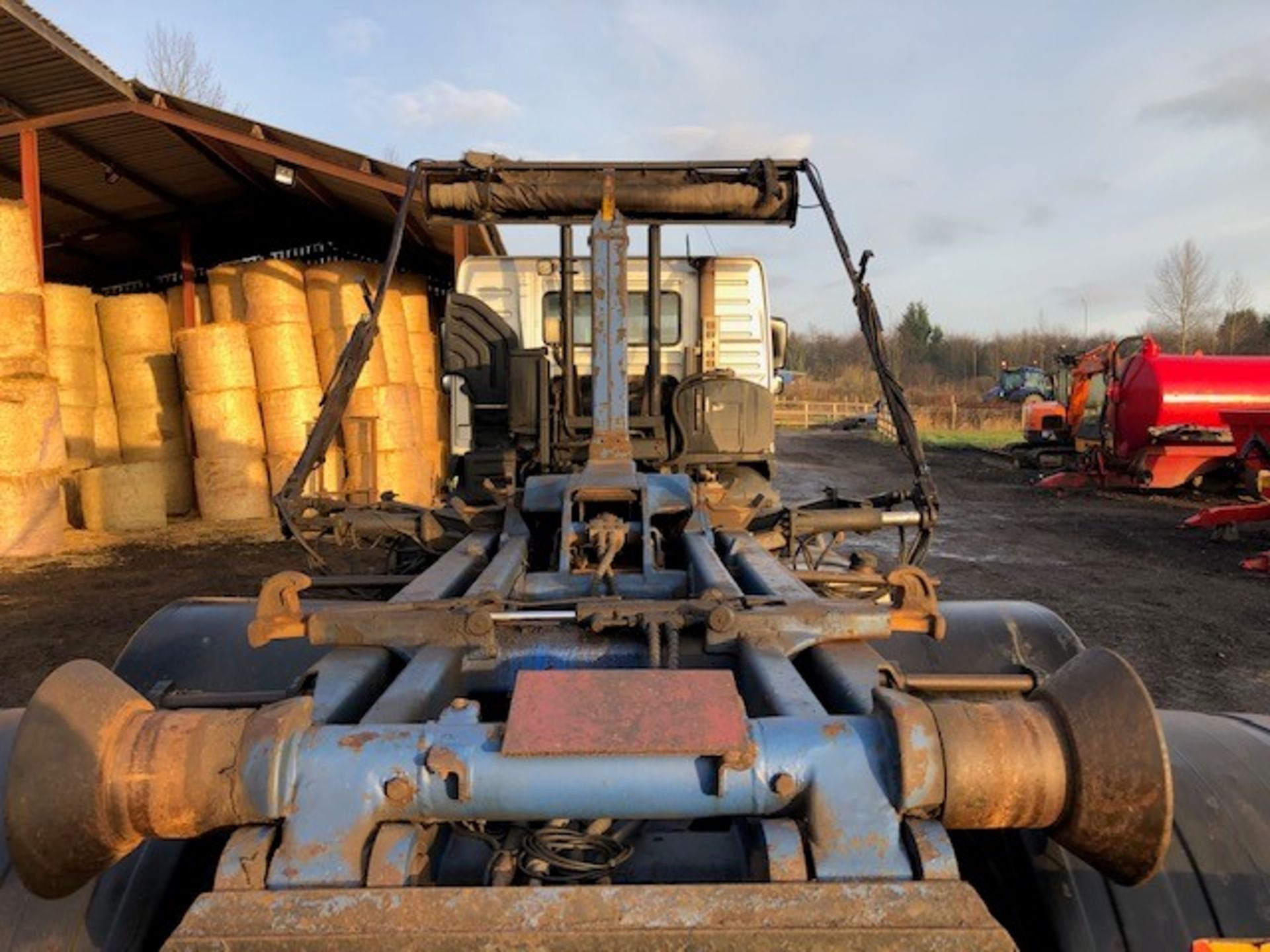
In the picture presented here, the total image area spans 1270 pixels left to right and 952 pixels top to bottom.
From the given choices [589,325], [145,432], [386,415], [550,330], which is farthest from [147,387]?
[589,325]

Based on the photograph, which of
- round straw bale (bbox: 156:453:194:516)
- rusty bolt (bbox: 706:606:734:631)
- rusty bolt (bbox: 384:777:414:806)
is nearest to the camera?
rusty bolt (bbox: 384:777:414:806)

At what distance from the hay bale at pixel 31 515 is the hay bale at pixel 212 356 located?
2.45 m

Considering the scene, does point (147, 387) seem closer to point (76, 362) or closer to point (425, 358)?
point (76, 362)

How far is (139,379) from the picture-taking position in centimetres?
1377

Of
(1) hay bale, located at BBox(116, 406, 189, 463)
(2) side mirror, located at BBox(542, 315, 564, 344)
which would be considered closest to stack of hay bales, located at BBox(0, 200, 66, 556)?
(1) hay bale, located at BBox(116, 406, 189, 463)

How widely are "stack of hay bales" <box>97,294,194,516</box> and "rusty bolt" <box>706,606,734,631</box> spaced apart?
43.9ft

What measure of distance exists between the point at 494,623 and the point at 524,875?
0.88m

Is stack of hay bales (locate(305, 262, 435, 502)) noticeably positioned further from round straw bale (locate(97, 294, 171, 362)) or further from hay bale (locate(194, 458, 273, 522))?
round straw bale (locate(97, 294, 171, 362))

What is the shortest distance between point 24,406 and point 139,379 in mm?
3401

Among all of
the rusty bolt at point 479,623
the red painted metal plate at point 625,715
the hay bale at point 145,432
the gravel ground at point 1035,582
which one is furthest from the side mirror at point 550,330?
the hay bale at point 145,432

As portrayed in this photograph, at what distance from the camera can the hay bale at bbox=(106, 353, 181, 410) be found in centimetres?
1377

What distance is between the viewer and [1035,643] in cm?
335

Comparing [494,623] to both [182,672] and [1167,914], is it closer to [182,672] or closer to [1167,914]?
[182,672]

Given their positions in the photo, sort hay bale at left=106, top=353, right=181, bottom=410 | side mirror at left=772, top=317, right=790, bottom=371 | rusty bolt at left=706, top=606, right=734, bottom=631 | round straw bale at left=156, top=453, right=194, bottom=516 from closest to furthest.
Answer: rusty bolt at left=706, top=606, right=734, bottom=631
side mirror at left=772, top=317, right=790, bottom=371
hay bale at left=106, top=353, right=181, bottom=410
round straw bale at left=156, top=453, right=194, bottom=516
